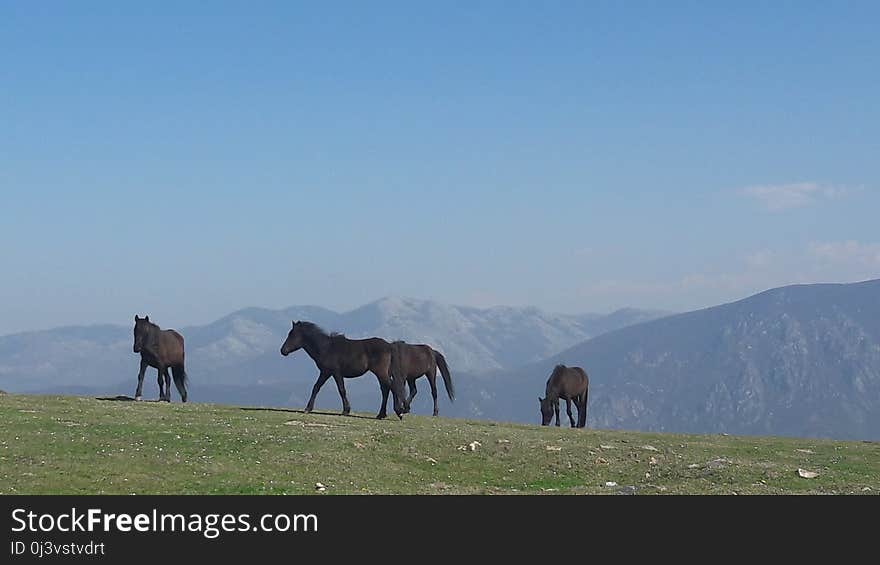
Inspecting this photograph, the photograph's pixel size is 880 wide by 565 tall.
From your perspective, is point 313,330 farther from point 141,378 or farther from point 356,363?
point 141,378

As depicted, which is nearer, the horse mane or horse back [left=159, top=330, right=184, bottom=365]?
the horse mane

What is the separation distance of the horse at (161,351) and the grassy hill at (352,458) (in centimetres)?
456

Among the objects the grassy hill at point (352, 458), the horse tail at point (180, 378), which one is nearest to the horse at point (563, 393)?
the grassy hill at point (352, 458)

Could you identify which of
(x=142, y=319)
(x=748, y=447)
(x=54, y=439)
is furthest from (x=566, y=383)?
(x=54, y=439)

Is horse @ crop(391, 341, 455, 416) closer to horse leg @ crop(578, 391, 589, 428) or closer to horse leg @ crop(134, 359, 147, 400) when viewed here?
horse leg @ crop(578, 391, 589, 428)

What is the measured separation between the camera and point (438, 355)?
1972 inches

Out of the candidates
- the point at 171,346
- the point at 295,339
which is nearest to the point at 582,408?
the point at 295,339

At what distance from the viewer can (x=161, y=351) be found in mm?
44500

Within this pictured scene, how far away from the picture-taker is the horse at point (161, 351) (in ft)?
144

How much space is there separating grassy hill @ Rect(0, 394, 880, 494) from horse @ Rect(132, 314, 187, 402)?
456 centimetres

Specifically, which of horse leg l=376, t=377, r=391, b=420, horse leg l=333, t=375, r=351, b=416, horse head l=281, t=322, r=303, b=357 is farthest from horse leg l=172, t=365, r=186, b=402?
horse leg l=376, t=377, r=391, b=420

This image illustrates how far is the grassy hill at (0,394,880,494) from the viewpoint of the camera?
26953 mm
